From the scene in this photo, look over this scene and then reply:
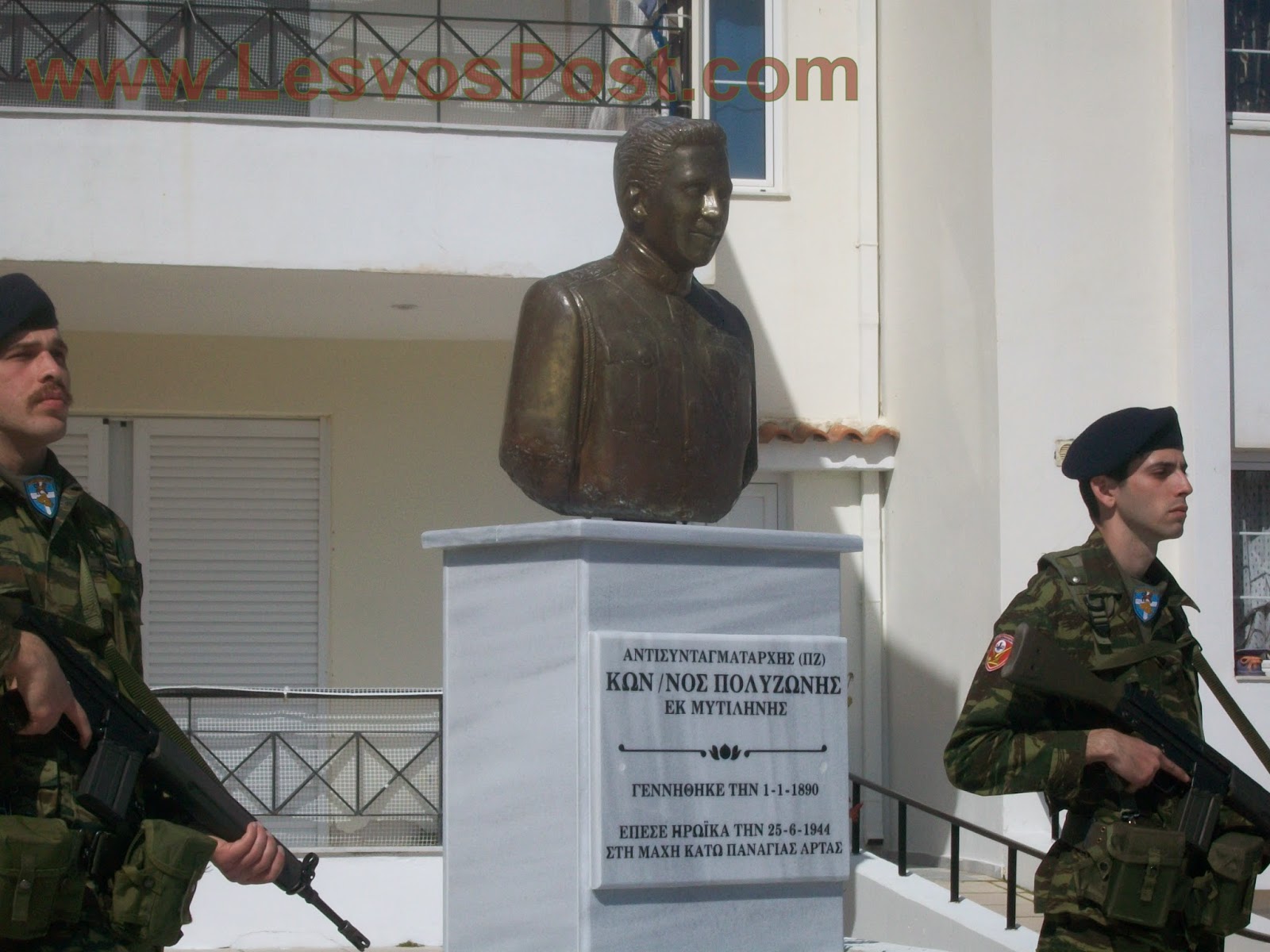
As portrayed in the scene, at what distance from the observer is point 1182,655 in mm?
3969

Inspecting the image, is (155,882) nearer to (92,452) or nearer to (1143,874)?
(1143,874)

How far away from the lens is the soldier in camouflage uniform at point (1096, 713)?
3707 millimetres

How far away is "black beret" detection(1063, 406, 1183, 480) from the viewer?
402 centimetres

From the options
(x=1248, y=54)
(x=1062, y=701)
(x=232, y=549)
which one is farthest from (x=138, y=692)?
(x=1248, y=54)

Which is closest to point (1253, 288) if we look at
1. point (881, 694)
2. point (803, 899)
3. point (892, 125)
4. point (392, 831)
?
point (892, 125)

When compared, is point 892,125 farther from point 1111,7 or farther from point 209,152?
point 209,152

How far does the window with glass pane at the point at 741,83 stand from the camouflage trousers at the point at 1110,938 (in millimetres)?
7265

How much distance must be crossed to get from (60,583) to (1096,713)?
2255mm

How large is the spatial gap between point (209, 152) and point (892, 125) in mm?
4245

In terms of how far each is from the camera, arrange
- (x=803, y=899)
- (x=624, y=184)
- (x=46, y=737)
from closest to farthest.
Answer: (x=46, y=737) → (x=803, y=899) → (x=624, y=184)

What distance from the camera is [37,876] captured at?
117 inches

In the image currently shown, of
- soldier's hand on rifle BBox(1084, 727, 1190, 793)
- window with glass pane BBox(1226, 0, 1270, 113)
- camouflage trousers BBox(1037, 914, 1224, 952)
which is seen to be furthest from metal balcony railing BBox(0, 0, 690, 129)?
camouflage trousers BBox(1037, 914, 1224, 952)

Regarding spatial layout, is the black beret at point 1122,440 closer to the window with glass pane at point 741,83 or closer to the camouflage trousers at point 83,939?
the camouflage trousers at point 83,939

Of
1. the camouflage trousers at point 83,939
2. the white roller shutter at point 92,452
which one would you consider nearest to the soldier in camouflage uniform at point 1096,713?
the camouflage trousers at point 83,939
